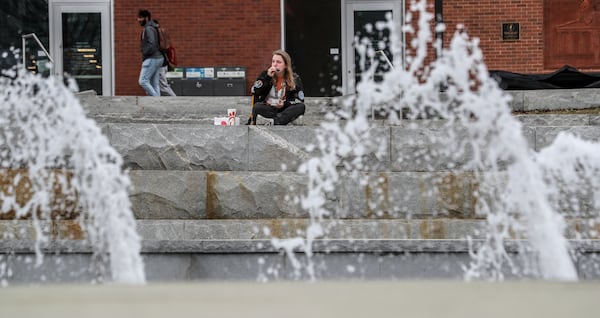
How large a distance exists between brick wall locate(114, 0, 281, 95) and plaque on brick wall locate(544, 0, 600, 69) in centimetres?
508

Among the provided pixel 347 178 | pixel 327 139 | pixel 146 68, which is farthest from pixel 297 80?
pixel 146 68

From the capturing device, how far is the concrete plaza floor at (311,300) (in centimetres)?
371

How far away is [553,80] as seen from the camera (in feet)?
47.3

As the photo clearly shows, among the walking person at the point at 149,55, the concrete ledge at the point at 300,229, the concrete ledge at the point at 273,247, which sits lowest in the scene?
the concrete ledge at the point at 300,229

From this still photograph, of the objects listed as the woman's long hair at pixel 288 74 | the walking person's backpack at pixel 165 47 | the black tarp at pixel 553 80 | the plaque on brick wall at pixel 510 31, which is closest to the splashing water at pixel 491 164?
the woman's long hair at pixel 288 74

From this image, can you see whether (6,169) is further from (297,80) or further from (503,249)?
(503,249)

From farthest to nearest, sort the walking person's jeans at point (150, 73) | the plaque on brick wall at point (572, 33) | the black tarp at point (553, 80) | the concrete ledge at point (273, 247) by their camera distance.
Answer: the plaque on brick wall at point (572, 33) < the walking person's jeans at point (150, 73) < the black tarp at point (553, 80) < the concrete ledge at point (273, 247)

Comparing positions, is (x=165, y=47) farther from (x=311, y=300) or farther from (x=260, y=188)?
(x=311, y=300)

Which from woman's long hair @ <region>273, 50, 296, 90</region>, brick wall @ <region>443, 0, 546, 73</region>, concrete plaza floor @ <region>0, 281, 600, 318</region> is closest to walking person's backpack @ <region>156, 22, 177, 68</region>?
woman's long hair @ <region>273, 50, 296, 90</region>

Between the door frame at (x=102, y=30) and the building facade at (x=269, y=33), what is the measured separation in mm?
19

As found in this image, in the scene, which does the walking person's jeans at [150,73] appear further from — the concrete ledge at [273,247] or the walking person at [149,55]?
the concrete ledge at [273,247]

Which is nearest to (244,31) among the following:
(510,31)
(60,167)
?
(510,31)

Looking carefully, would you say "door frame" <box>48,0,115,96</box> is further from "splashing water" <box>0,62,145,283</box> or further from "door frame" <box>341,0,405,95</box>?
"splashing water" <box>0,62,145,283</box>

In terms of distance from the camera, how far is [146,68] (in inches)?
584
